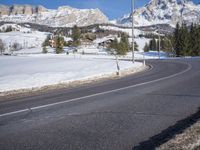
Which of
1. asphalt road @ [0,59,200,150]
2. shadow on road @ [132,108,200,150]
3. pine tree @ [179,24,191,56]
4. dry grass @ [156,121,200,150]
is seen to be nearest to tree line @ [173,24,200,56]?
pine tree @ [179,24,191,56]

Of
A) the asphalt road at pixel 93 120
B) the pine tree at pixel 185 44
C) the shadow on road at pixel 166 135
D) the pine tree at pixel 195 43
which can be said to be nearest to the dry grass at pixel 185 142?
the shadow on road at pixel 166 135

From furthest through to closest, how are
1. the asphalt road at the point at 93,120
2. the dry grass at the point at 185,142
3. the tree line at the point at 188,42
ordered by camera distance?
the tree line at the point at 188,42 → the asphalt road at the point at 93,120 → the dry grass at the point at 185,142

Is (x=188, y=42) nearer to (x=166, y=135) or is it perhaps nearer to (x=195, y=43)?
(x=195, y=43)

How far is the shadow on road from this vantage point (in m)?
6.09

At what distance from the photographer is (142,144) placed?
245 inches

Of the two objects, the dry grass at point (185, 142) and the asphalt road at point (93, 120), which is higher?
the dry grass at point (185, 142)

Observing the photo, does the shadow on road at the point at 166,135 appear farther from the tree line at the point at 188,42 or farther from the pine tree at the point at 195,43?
the pine tree at the point at 195,43

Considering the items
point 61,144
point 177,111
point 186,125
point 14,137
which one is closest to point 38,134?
point 14,137

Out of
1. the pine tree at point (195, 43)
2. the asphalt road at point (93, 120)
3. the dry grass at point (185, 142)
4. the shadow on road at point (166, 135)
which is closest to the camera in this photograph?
the dry grass at point (185, 142)

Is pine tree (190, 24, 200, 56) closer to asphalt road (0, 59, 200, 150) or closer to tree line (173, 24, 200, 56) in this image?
tree line (173, 24, 200, 56)

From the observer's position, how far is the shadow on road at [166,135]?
20.0 ft

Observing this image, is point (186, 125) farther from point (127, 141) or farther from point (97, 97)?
point (97, 97)

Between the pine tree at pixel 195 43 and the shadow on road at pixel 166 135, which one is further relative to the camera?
the pine tree at pixel 195 43

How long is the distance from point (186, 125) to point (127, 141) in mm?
1767
